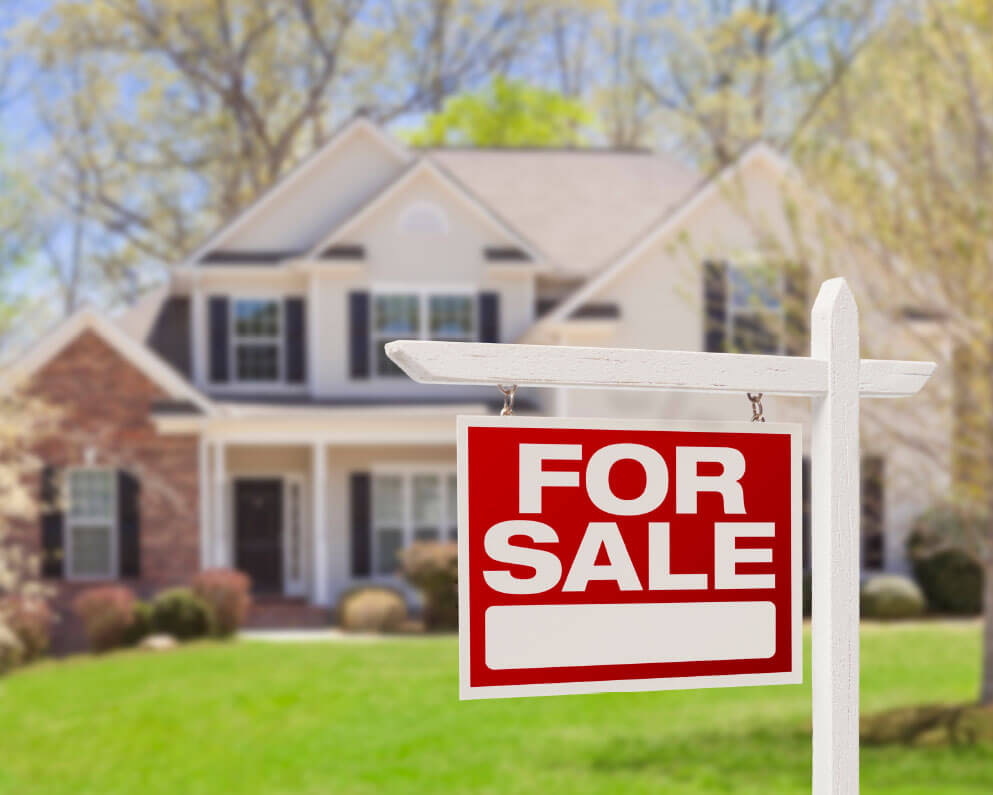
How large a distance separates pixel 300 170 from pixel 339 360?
3.34m

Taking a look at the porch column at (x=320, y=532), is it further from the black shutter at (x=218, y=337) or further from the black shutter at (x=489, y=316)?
the black shutter at (x=489, y=316)

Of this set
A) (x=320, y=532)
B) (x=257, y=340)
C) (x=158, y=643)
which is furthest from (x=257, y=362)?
(x=158, y=643)

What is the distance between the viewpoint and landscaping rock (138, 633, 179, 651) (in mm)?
16047

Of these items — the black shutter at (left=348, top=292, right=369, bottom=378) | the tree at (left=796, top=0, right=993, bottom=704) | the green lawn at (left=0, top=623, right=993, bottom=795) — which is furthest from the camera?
the black shutter at (left=348, top=292, right=369, bottom=378)

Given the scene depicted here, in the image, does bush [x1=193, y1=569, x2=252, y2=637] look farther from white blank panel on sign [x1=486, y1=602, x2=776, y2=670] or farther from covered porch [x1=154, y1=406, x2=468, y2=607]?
white blank panel on sign [x1=486, y1=602, x2=776, y2=670]

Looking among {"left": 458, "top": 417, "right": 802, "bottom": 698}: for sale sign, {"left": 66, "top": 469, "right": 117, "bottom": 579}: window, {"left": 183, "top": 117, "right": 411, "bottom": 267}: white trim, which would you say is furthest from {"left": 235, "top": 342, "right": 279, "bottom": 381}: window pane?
{"left": 458, "top": 417, "right": 802, "bottom": 698}: for sale sign

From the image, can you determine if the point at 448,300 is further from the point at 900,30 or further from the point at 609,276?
the point at 900,30

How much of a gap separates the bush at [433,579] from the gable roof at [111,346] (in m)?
4.00

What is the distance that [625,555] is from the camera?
2.76 meters

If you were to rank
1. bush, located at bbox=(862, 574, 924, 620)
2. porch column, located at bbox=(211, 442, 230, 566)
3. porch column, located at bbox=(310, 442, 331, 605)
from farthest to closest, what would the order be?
porch column, located at bbox=(310, 442, 331, 605), porch column, located at bbox=(211, 442, 230, 566), bush, located at bbox=(862, 574, 924, 620)

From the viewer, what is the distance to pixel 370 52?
3161 cm

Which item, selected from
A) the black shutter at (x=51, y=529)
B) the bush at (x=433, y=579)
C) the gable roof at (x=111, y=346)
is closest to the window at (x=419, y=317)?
the gable roof at (x=111, y=346)

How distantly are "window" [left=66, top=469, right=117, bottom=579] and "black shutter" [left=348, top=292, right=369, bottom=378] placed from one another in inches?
173

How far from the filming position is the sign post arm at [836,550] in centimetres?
284
